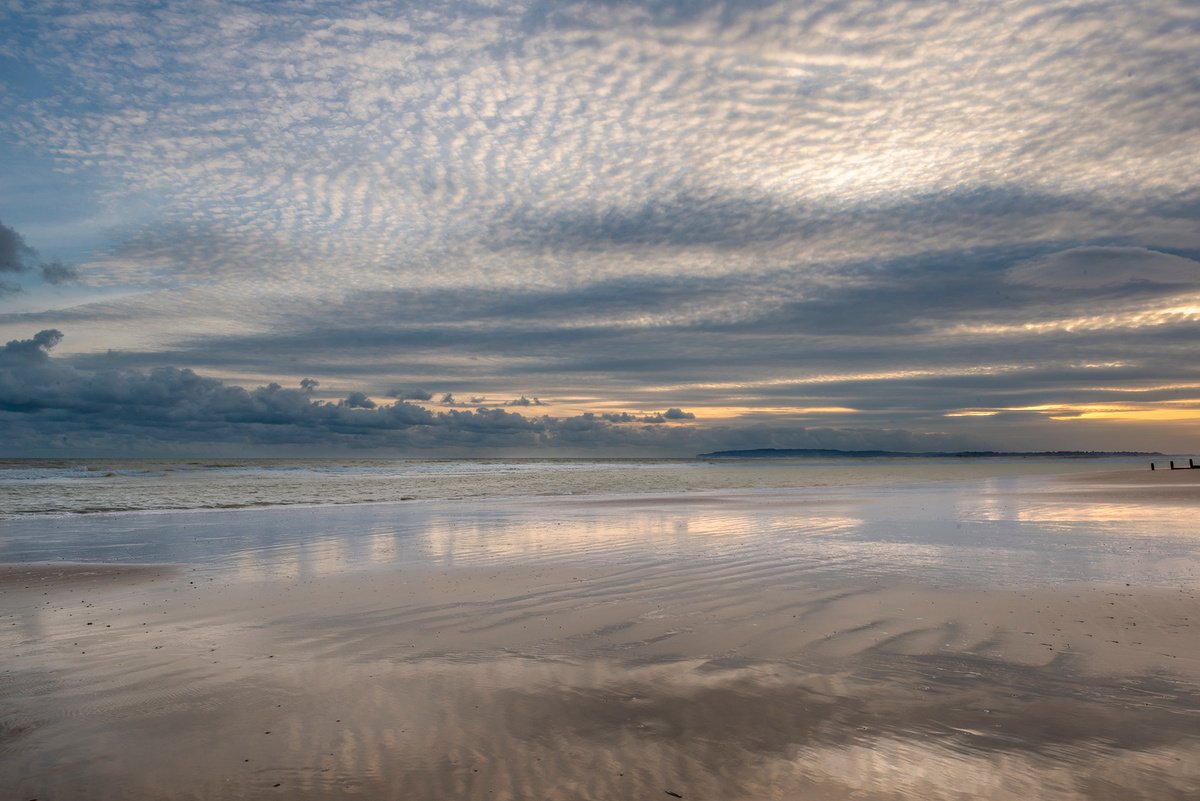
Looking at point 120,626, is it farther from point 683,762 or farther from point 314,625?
point 683,762

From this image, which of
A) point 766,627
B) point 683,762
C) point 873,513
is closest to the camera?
point 683,762

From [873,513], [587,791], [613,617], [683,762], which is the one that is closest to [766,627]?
[613,617]

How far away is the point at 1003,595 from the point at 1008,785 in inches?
278

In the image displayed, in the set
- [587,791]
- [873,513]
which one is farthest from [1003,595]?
[873,513]

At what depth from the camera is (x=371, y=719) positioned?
263 inches

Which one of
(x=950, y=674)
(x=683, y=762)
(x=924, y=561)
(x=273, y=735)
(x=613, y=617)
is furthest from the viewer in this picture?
(x=924, y=561)

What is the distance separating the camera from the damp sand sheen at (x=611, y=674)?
5570 millimetres

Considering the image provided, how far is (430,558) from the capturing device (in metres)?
16.5

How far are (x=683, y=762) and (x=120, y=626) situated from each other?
8.68m

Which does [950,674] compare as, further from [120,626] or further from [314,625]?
[120,626]

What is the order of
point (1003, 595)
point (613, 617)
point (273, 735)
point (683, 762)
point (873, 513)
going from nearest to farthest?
point (683, 762) < point (273, 735) < point (613, 617) < point (1003, 595) < point (873, 513)

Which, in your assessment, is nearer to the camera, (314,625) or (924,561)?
(314,625)

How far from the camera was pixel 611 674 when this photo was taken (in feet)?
25.6

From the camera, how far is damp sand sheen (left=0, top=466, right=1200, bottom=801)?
5.57 metres
